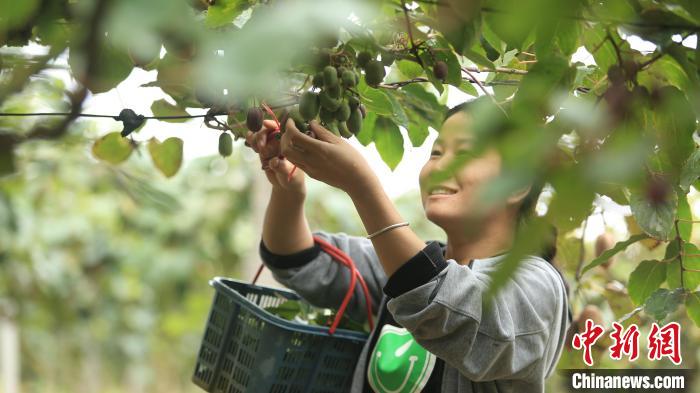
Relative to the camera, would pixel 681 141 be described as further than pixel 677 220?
No

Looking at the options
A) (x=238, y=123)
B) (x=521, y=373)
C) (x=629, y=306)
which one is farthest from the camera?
(x=629, y=306)

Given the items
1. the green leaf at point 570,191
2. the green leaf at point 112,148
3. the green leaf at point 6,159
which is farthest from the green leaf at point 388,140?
the green leaf at point 570,191

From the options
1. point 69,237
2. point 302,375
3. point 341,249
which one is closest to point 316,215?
point 69,237

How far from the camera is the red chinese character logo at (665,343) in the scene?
4.62 feet

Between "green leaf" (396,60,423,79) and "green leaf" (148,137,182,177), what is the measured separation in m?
0.34

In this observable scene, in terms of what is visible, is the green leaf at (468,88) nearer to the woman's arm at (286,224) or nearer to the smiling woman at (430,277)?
the smiling woman at (430,277)

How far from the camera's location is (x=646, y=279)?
115 cm

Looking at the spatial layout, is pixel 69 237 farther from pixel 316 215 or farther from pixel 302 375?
pixel 302 375

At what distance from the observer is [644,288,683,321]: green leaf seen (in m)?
0.99

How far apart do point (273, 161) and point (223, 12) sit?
434mm

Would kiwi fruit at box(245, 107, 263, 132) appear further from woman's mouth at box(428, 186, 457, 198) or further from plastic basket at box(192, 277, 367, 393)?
woman's mouth at box(428, 186, 457, 198)

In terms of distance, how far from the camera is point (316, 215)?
5.25m

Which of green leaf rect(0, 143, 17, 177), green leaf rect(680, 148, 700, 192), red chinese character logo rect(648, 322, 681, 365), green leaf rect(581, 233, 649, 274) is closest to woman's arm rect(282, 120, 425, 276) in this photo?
green leaf rect(581, 233, 649, 274)

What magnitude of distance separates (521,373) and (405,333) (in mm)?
210
